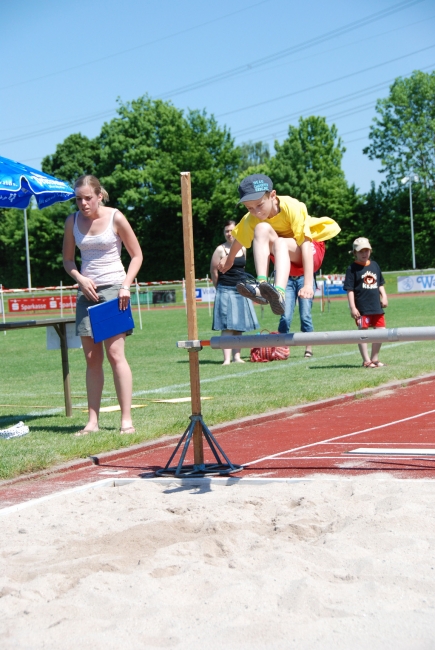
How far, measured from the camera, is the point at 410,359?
13203mm

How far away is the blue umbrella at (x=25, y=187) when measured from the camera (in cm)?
773

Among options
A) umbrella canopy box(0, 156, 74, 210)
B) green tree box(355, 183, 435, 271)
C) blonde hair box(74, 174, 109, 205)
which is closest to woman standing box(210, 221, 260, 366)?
umbrella canopy box(0, 156, 74, 210)

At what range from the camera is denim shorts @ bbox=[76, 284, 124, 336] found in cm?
744

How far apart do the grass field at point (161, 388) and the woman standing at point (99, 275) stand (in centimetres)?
38

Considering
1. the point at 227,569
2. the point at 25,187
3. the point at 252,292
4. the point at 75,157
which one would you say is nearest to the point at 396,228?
the point at 75,157

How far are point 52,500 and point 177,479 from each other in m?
0.93

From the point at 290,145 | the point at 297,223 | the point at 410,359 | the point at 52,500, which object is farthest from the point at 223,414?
the point at 290,145

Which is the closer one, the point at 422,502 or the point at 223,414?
the point at 422,502

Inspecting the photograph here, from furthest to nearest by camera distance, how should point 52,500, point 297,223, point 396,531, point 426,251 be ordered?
1. point 426,251
2. point 297,223
3. point 52,500
4. point 396,531

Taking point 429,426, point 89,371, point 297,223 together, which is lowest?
point 429,426

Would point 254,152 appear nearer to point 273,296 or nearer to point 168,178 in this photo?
point 168,178

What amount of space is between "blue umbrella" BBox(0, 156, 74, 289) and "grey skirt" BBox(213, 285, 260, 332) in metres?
4.61

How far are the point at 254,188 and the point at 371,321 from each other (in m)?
6.89

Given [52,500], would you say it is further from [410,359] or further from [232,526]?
[410,359]
